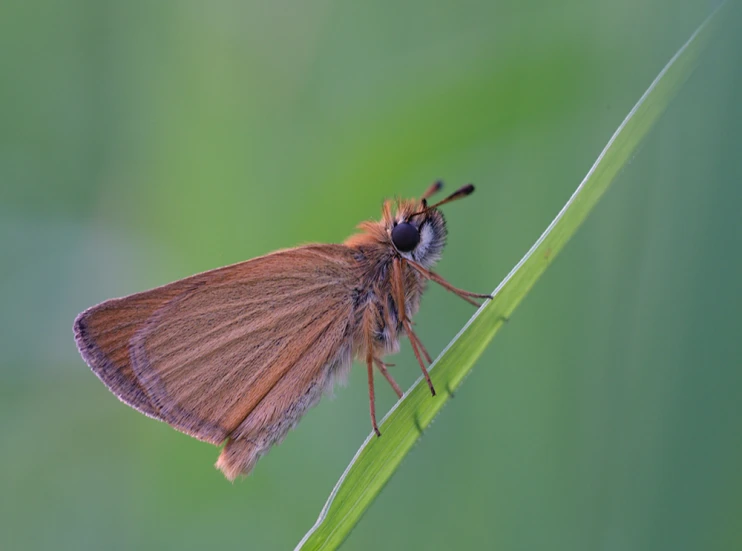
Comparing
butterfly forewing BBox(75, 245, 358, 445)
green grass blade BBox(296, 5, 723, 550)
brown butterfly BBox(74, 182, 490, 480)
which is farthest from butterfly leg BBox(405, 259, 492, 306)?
green grass blade BBox(296, 5, 723, 550)

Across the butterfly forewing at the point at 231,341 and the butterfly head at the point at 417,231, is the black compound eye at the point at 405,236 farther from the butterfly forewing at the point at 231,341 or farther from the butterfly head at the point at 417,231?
the butterfly forewing at the point at 231,341

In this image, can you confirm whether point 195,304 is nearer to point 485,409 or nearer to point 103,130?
point 485,409

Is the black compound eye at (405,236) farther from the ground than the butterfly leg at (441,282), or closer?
farther from the ground

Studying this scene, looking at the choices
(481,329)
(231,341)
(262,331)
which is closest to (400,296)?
(262,331)

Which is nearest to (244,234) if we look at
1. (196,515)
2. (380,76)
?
(380,76)

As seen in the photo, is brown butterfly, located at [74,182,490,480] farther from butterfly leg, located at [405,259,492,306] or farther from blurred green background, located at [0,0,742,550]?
blurred green background, located at [0,0,742,550]

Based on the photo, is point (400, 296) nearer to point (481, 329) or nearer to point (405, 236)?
point (405, 236)

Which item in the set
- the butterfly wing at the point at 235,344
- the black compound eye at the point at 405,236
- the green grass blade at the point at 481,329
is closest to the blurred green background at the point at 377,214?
the green grass blade at the point at 481,329

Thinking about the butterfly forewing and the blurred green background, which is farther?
the butterfly forewing

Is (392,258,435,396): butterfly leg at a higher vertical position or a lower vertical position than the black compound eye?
lower
